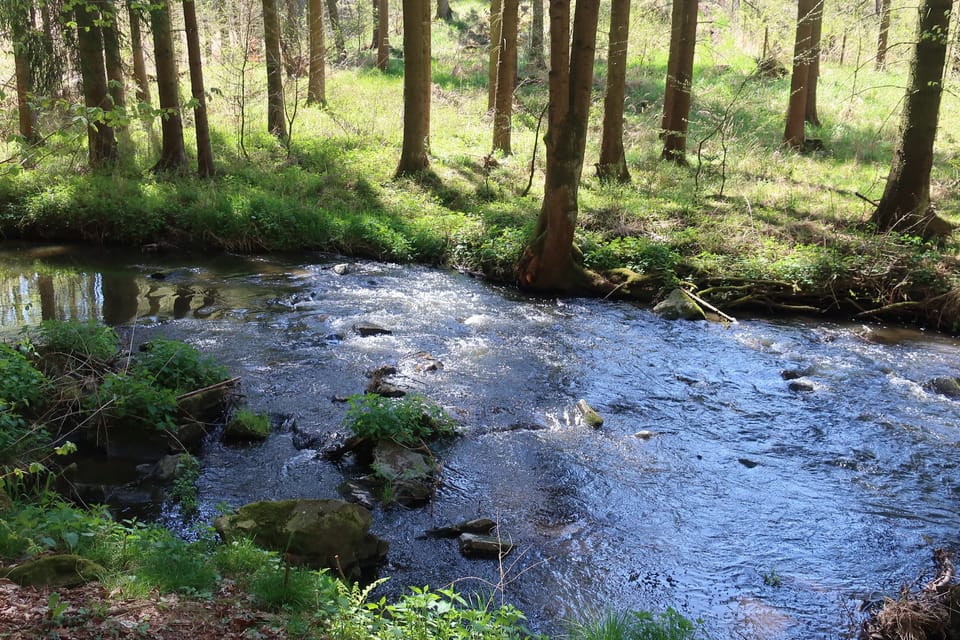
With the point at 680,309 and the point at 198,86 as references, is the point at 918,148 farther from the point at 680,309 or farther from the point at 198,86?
the point at 198,86

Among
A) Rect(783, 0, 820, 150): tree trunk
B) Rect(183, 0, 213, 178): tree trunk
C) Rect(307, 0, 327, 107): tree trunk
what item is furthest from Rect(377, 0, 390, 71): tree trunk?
Rect(783, 0, 820, 150): tree trunk

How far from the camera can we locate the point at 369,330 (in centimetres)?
1073

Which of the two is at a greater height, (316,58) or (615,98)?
(316,58)

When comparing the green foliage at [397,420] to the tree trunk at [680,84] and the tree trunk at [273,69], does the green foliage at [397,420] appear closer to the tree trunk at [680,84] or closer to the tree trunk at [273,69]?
the tree trunk at [680,84]

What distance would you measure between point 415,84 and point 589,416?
1201cm

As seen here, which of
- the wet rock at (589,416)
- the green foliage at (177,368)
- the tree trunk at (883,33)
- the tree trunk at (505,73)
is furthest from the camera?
the tree trunk at (505,73)

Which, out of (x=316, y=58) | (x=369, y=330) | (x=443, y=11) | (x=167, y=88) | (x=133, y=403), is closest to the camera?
(x=133, y=403)

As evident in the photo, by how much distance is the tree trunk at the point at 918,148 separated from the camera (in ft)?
41.4

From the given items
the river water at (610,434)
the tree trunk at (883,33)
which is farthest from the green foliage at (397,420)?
the tree trunk at (883,33)

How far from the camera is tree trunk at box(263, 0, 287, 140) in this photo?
65.5 ft

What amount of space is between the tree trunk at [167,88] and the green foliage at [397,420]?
991 centimetres

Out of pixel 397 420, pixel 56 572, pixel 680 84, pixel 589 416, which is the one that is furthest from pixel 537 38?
pixel 56 572

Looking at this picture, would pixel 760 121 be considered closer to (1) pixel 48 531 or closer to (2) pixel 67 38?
(2) pixel 67 38

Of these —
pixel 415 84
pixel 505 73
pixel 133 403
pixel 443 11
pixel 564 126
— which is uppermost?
pixel 443 11
